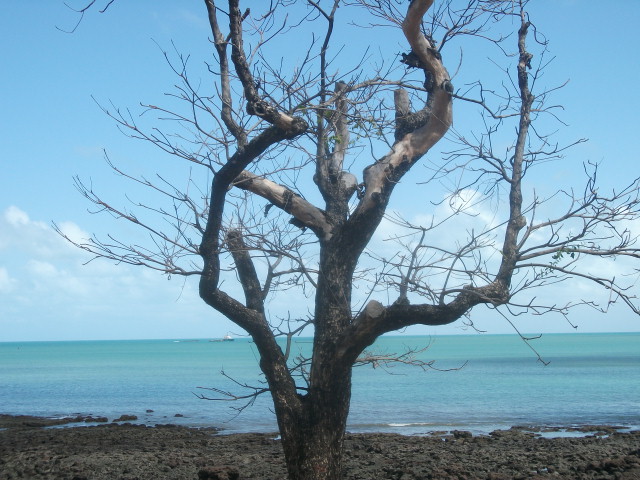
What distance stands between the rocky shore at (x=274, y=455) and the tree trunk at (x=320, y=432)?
3833 mm

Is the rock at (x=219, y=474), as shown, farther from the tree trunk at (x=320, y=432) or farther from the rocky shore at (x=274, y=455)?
the tree trunk at (x=320, y=432)

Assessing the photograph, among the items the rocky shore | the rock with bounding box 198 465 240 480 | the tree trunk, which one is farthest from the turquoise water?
the tree trunk

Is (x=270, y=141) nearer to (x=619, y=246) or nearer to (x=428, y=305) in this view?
(x=428, y=305)

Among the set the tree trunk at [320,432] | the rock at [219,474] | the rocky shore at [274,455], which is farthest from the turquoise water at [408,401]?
the tree trunk at [320,432]

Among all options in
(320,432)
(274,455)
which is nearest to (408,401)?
(274,455)

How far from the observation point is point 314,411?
6996 mm

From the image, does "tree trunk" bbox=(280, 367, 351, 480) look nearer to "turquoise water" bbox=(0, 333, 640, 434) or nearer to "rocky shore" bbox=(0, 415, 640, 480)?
"rocky shore" bbox=(0, 415, 640, 480)

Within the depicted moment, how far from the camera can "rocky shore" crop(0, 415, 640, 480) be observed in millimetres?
12383

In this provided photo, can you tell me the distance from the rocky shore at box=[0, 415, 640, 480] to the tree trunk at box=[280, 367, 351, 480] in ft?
12.6

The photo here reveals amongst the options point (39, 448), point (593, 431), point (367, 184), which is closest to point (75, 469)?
point (39, 448)

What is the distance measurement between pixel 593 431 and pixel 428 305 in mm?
17817

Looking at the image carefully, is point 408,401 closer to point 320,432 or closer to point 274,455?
point 274,455

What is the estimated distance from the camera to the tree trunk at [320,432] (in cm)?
695

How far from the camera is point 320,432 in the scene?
698 cm
